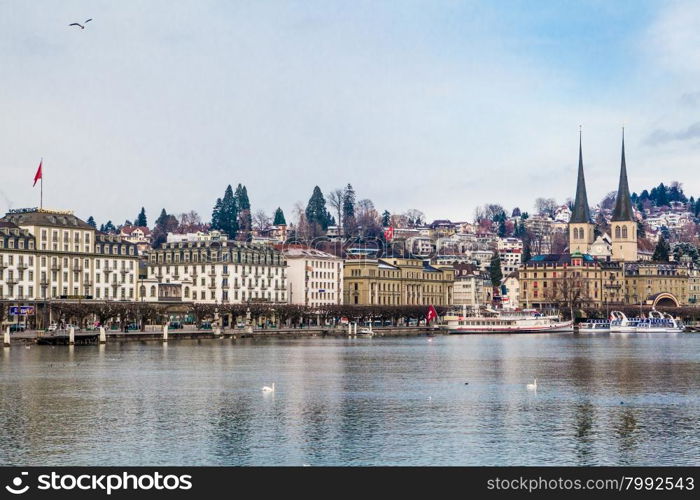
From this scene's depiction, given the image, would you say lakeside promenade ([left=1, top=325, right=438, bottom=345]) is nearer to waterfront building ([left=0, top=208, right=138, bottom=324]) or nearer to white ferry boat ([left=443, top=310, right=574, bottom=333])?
white ferry boat ([left=443, top=310, right=574, bottom=333])

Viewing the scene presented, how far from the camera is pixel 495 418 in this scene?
4788cm

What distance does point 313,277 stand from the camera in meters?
174

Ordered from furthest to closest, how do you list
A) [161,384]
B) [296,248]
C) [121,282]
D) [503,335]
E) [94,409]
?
[296,248], [503,335], [121,282], [161,384], [94,409]

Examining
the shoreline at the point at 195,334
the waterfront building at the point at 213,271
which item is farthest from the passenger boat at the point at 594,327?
the waterfront building at the point at 213,271

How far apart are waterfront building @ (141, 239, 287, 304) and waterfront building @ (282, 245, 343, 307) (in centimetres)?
935

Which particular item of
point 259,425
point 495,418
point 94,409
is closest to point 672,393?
point 495,418

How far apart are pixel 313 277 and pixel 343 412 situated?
124 meters

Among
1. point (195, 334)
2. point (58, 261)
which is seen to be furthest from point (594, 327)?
point (58, 261)

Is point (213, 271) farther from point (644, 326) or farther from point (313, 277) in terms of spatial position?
point (644, 326)

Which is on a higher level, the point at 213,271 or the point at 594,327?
the point at 213,271

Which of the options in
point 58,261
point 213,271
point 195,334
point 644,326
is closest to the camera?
point 195,334

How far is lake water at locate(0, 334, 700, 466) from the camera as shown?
39.3 meters
